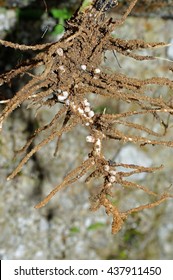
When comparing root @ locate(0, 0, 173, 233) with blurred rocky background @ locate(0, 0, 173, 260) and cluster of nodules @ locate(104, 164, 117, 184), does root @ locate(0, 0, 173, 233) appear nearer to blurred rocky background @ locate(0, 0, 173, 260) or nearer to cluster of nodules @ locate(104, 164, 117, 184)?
cluster of nodules @ locate(104, 164, 117, 184)

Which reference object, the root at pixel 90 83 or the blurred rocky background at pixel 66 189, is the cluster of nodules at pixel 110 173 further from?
the blurred rocky background at pixel 66 189

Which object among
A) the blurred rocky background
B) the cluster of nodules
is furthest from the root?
the blurred rocky background

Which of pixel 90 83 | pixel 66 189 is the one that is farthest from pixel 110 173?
pixel 66 189

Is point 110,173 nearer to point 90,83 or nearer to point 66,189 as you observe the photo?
point 90,83

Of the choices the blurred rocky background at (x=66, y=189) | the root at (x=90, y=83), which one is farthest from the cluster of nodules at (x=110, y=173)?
the blurred rocky background at (x=66, y=189)

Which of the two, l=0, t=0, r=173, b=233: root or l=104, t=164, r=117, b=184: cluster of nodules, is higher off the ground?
l=0, t=0, r=173, b=233: root

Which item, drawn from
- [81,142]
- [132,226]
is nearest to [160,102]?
[81,142]

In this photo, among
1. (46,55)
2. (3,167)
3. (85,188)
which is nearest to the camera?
(46,55)

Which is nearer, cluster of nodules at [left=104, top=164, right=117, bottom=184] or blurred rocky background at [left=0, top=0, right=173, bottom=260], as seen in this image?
cluster of nodules at [left=104, top=164, right=117, bottom=184]

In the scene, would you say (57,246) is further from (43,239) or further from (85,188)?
(85,188)
